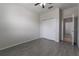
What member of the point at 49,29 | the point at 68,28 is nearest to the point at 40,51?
the point at 49,29

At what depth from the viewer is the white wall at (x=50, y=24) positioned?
16.5 ft

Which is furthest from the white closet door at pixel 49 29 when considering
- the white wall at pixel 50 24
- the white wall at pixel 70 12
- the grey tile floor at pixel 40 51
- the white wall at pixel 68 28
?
the grey tile floor at pixel 40 51

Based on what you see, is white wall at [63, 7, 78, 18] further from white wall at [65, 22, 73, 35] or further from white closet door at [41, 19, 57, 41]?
white closet door at [41, 19, 57, 41]

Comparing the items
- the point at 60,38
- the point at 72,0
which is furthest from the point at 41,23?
the point at 72,0

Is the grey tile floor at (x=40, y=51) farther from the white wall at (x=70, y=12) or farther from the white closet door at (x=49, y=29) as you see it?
the white wall at (x=70, y=12)

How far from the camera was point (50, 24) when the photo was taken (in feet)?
18.9

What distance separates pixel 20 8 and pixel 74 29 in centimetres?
427

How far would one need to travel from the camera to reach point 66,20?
5.18 meters

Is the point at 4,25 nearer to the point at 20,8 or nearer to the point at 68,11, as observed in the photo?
the point at 20,8

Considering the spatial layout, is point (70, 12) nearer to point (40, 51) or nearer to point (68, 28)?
point (68, 28)

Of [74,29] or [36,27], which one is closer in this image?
[74,29]

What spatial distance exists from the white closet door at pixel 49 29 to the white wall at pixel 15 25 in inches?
44.5

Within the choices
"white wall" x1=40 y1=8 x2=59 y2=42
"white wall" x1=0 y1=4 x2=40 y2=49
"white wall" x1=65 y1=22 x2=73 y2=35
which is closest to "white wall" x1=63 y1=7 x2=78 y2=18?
"white wall" x1=65 y1=22 x2=73 y2=35

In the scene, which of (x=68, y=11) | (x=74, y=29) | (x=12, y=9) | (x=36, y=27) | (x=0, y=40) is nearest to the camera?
(x=0, y=40)
